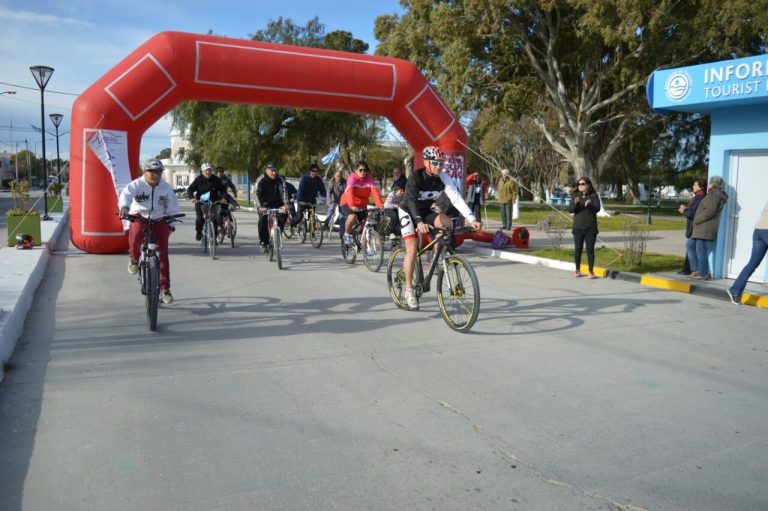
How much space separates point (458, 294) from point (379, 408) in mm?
2476

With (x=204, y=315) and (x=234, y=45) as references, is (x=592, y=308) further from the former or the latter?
(x=234, y=45)

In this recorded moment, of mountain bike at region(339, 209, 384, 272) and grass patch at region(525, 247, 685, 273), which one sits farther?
grass patch at region(525, 247, 685, 273)

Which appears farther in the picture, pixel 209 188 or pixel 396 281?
pixel 209 188

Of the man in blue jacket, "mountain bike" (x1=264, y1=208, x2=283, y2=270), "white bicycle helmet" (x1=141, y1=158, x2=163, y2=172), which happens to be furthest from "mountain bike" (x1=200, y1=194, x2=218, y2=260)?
"white bicycle helmet" (x1=141, y1=158, x2=163, y2=172)

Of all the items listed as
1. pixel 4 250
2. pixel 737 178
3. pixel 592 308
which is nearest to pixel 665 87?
pixel 737 178

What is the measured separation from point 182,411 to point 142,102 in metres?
9.50

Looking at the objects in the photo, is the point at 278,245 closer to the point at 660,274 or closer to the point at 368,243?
the point at 368,243

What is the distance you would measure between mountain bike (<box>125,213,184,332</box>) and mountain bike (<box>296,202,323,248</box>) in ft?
25.8

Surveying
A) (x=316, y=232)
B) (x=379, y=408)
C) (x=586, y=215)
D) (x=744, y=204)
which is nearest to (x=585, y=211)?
(x=586, y=215)

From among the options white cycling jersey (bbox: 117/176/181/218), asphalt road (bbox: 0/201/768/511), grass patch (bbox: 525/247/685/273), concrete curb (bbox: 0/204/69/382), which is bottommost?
asphalt road (bbox: 0/201/768/511)

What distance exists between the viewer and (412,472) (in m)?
3.49

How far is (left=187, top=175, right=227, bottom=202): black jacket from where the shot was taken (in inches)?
525

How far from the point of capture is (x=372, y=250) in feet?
36.9

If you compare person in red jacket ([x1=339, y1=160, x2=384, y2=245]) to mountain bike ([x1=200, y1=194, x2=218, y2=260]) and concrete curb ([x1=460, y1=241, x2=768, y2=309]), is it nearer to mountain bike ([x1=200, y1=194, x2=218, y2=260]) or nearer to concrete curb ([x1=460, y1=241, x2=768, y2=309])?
mountain bike ([x1=200, y1=194, x2=218, y2=260])
